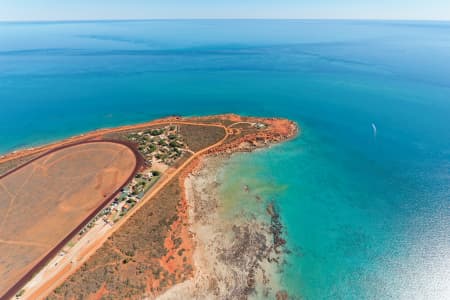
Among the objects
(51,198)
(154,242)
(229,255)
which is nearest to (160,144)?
(51,198)

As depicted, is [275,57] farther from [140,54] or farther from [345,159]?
[345,159]

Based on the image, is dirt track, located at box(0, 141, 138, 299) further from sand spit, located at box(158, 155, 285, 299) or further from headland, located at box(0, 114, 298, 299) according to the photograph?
sand spit, located at box(158, 155, 285, 299)

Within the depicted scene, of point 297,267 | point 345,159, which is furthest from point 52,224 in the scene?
point 345,159

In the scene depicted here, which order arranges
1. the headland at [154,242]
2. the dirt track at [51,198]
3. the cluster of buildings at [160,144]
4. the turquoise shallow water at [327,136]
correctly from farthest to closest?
the cluster of buildings at [160,144] → the turquoise shallow water at [327,136] → the dirt track at [51,198] → the headland at [154,242]

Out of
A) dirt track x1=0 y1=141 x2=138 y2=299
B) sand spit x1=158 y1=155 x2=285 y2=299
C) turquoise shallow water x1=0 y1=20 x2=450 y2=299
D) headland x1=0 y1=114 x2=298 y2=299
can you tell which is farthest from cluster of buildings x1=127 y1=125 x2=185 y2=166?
turquoise shallow water x1=0 y1=20 x2=450 y2=299

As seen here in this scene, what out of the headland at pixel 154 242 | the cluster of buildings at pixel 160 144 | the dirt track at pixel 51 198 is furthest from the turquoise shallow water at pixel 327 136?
the dirt track at pixel 51 198

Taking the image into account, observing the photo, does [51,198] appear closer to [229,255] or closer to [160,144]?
[160,144]

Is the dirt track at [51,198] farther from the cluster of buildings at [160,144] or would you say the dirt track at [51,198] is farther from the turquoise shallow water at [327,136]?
the turquoise shallow water at [327,136]
